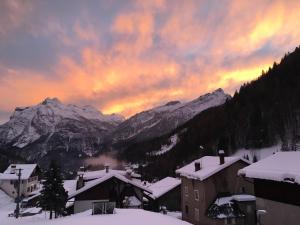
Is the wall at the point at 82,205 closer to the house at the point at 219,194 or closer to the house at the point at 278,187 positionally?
the house at the point at 219,194

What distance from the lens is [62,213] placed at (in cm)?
4409

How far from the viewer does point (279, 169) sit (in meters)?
24.1

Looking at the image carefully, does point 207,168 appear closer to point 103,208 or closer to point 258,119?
point 103,208

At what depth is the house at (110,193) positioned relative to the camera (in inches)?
1372

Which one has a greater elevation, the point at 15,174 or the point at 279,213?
the point at 15,174

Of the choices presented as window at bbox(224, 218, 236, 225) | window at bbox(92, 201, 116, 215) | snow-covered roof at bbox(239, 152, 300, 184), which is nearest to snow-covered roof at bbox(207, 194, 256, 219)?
window at bbox(224, 218, 236, 225)

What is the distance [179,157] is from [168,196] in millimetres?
92298

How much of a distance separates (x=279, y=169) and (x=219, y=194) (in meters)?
18.5

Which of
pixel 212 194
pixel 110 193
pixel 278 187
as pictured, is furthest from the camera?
pixel 212 194

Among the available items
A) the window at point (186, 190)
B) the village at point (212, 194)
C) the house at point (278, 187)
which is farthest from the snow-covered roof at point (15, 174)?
the house at point (278, 187)

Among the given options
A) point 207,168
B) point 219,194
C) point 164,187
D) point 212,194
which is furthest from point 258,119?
point 212,194

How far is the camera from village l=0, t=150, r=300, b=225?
22953 millimetres

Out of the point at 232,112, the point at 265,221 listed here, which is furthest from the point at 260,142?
the point at 265,221

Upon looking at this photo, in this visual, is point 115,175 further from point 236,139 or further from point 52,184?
point 236,139
